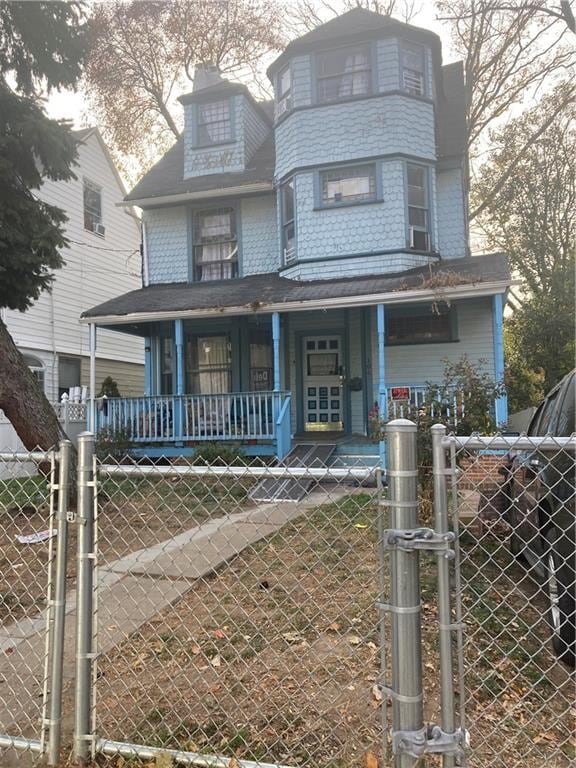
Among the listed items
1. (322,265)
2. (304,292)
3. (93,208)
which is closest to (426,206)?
(322,265)

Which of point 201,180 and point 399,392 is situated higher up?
point 201,180

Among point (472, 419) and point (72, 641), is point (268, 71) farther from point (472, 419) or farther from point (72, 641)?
point (72, 641)

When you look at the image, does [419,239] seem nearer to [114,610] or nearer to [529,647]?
[529,647]

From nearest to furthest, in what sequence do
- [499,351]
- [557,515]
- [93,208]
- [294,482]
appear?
[557,515] < [294,482] < [499,351] < [93,208]

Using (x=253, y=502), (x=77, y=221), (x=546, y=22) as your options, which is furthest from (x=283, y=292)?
(x=546, y=22)

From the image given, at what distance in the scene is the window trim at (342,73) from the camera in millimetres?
12398

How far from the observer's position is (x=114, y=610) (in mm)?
4074

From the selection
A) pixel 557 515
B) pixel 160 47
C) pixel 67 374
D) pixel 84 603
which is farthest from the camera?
pixel 160 47

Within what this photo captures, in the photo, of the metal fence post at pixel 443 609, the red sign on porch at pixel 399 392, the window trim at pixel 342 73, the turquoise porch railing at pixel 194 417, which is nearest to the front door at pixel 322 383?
the red sign on porch at pixel 399 392

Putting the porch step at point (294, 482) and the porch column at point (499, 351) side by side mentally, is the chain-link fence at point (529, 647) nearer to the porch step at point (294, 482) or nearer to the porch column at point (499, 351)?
the porch step at point (294, 482)

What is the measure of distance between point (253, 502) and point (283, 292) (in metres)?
5.07

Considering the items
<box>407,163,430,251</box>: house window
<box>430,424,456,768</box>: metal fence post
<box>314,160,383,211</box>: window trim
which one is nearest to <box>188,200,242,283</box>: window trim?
<box>314,160,383,211</box>: window trim

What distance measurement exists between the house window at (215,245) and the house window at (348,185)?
2562 millimetres

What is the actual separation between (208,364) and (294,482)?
5.27 m
